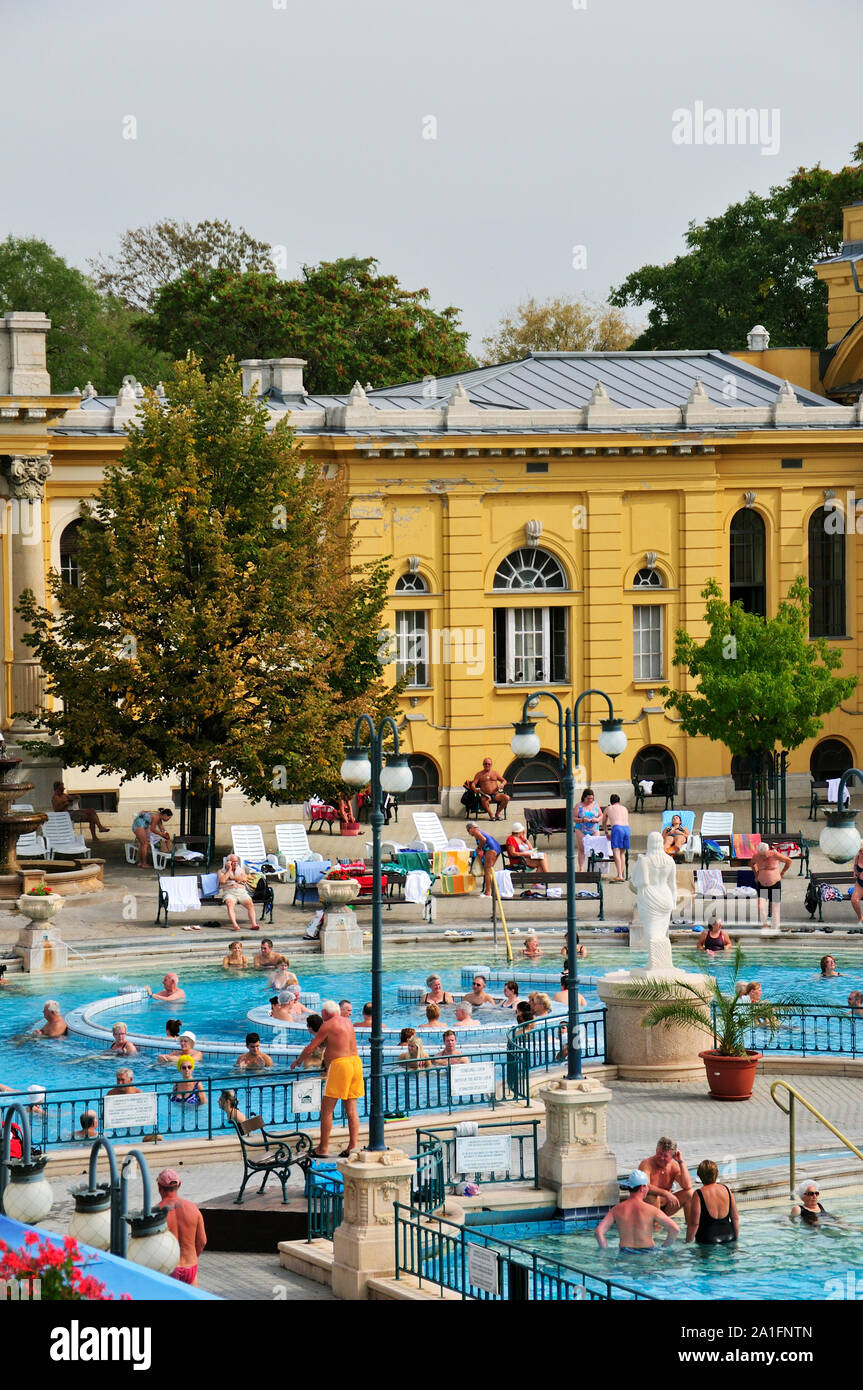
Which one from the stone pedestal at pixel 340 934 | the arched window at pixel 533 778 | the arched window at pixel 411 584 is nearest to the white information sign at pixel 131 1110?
the stone pedestal at pixel 340 934

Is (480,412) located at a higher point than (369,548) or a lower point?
higher

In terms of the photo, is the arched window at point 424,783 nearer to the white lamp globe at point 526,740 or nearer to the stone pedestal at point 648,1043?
the white lamp globe at point 526,740

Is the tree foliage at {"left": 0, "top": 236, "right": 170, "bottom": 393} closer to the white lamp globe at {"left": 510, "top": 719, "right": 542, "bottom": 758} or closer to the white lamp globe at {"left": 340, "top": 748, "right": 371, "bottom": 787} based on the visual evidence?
the white lamp globe at {"left": 510, "top": 719, "right": 542, "bottom": 758}

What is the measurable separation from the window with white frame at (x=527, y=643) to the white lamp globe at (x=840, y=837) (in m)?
27.7

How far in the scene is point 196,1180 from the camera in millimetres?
20453

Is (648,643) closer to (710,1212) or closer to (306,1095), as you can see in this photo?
(306,1095)

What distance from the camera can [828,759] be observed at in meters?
46.5

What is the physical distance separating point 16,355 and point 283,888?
1120 cm

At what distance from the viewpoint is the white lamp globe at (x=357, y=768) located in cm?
1989

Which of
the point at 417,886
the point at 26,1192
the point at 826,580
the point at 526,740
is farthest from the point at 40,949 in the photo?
the point at 826,580

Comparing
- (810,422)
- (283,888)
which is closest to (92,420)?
(283,888)

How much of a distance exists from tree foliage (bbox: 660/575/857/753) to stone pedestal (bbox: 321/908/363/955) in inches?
455

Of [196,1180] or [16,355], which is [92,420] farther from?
[196,1180]

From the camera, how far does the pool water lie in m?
17.4
